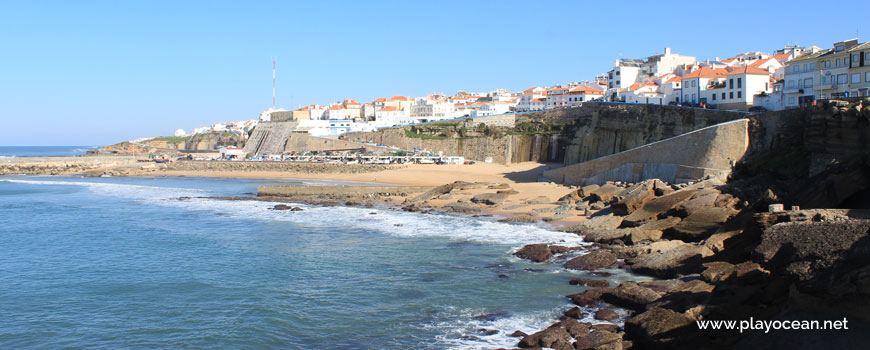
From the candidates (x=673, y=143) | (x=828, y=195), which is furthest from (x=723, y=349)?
(x=673, y=143)

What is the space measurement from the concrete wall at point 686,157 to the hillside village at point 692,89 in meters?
3.95

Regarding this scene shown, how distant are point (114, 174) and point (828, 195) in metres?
55.4

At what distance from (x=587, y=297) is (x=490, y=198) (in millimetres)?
16653

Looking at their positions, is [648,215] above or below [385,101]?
below

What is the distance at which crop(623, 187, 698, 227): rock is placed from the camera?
65.7 feet

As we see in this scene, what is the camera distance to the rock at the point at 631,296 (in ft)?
40.4

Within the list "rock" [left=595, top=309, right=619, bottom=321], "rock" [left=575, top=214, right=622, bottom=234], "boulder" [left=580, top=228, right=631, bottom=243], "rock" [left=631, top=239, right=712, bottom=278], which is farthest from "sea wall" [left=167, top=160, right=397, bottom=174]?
"rock" [left=595, top=309, right=619, bottom=321]

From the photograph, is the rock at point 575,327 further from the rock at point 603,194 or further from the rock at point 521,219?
the rock at point 603,194

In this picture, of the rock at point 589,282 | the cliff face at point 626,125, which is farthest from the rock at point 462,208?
the rock at point 589,282

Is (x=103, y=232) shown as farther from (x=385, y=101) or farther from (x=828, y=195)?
(x=385, y=101)

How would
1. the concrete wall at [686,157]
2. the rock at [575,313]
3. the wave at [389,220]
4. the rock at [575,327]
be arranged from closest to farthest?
the rock at [575,327] < the rock at [575,313] < the wave at [389,220] < the concrete wall at [686,157]

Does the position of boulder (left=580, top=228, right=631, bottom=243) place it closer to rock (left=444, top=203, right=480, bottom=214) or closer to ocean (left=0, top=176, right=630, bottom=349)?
ocean (left=0, top=176, right=630, bottom=349)

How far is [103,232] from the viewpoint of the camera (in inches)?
950

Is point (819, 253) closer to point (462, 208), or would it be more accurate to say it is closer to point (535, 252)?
point (535, 252)
